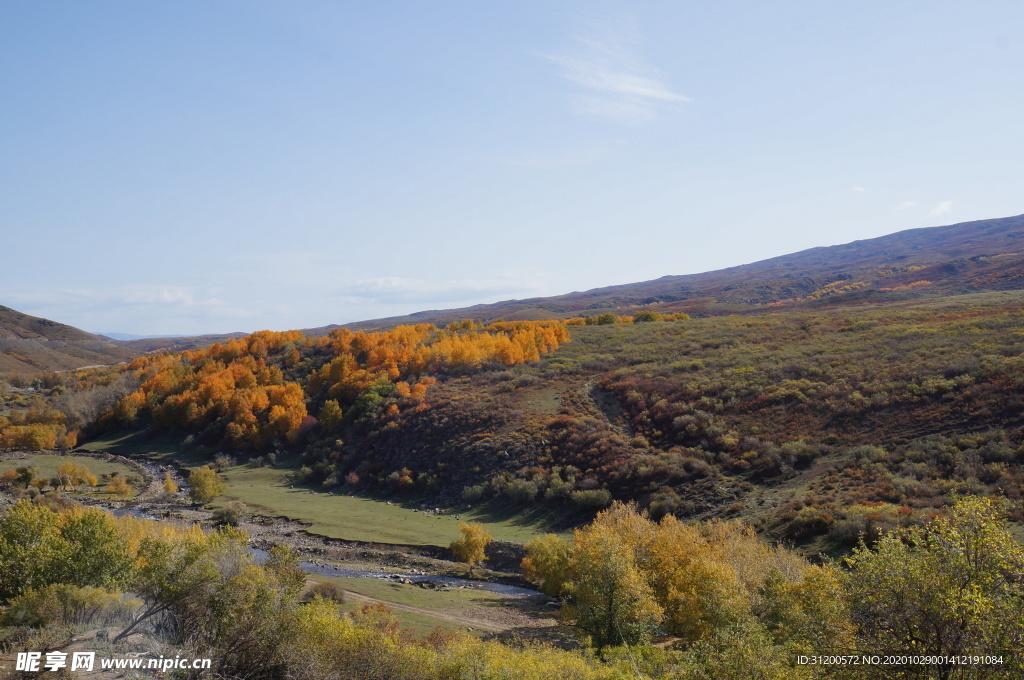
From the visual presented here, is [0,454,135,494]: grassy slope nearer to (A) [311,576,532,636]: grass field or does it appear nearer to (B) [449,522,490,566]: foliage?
(A) [311,576,532,636]: grass field

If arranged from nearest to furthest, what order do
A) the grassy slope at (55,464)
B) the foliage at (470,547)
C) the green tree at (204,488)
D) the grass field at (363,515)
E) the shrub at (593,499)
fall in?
the foliage at (470,547) < the shrub at (593,499) < the grass field at (363,515) < the green tree at (204,488) < the grassy slope at (55,464)

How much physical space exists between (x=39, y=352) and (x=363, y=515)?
16128 centimetres

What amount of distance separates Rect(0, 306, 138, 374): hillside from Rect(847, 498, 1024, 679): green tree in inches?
6615

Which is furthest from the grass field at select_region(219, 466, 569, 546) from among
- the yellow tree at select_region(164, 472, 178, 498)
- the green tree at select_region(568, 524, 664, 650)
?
the green tree at select_region(568, 524, 664, 650)

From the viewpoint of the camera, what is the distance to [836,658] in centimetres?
1234

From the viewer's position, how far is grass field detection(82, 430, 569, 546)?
49.5m

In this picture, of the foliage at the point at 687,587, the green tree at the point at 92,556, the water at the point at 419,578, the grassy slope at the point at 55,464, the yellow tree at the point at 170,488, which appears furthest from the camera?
the grassy slope at the point at 55,464

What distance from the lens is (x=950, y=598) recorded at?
1081cm

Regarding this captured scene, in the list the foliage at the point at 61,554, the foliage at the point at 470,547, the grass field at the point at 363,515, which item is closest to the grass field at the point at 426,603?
the foliage at the point at 470,547

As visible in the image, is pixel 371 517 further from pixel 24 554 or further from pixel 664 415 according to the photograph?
pixel 664 415

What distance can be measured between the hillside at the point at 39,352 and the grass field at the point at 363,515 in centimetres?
10313

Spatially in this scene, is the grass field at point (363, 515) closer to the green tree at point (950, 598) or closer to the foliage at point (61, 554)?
the foliage at point (61, 554)

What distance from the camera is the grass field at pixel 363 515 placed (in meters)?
49.5

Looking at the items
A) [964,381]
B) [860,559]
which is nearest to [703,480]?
[964,381]
